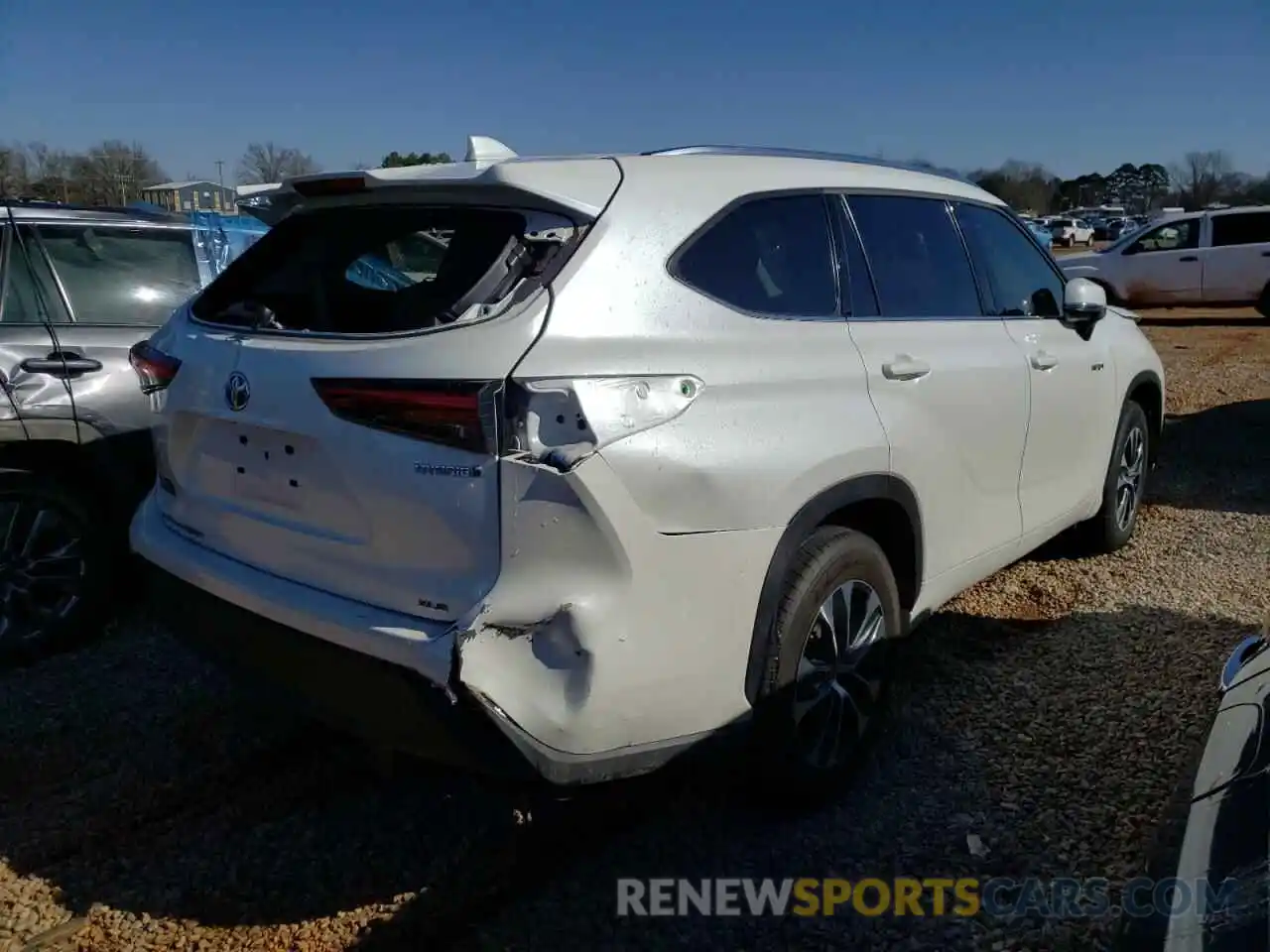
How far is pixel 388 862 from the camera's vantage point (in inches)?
112

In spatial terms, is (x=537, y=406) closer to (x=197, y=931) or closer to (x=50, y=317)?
(x=197, y=931)

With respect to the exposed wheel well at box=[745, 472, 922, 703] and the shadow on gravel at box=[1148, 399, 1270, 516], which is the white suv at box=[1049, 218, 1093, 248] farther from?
the exposed wheel well at box=[745, 472, 922, 703]

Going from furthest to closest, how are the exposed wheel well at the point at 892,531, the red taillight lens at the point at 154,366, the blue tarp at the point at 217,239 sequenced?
1. the blue tarp at the point at 217,239
2. the exposed wheel well at the point at 892,531
3. the red taillight lens at the point at 154,366

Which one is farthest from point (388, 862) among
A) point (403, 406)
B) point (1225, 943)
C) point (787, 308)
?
point (1225, 943)

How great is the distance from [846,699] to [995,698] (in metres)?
1.00

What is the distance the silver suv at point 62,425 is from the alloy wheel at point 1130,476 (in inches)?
179

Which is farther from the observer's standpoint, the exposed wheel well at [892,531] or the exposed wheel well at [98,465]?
the exposed wheel well at [98,465]

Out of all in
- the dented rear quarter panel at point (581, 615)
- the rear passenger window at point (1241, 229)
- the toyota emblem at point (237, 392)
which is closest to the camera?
the dented rear quarter panel at point (581, 615)

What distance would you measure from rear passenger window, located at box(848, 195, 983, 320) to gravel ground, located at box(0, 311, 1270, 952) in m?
1.45

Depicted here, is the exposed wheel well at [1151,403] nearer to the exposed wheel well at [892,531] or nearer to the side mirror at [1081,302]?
the side mirror at [1081,302]

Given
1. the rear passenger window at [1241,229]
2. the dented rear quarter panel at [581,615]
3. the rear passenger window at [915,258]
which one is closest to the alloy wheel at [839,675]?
the dented rear quarter panel at [581,615]

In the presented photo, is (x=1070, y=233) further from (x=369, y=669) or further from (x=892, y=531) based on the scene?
(x=369, y=669)

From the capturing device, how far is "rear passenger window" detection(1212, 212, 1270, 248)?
54.1 ft

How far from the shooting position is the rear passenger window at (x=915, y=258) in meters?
3.32
